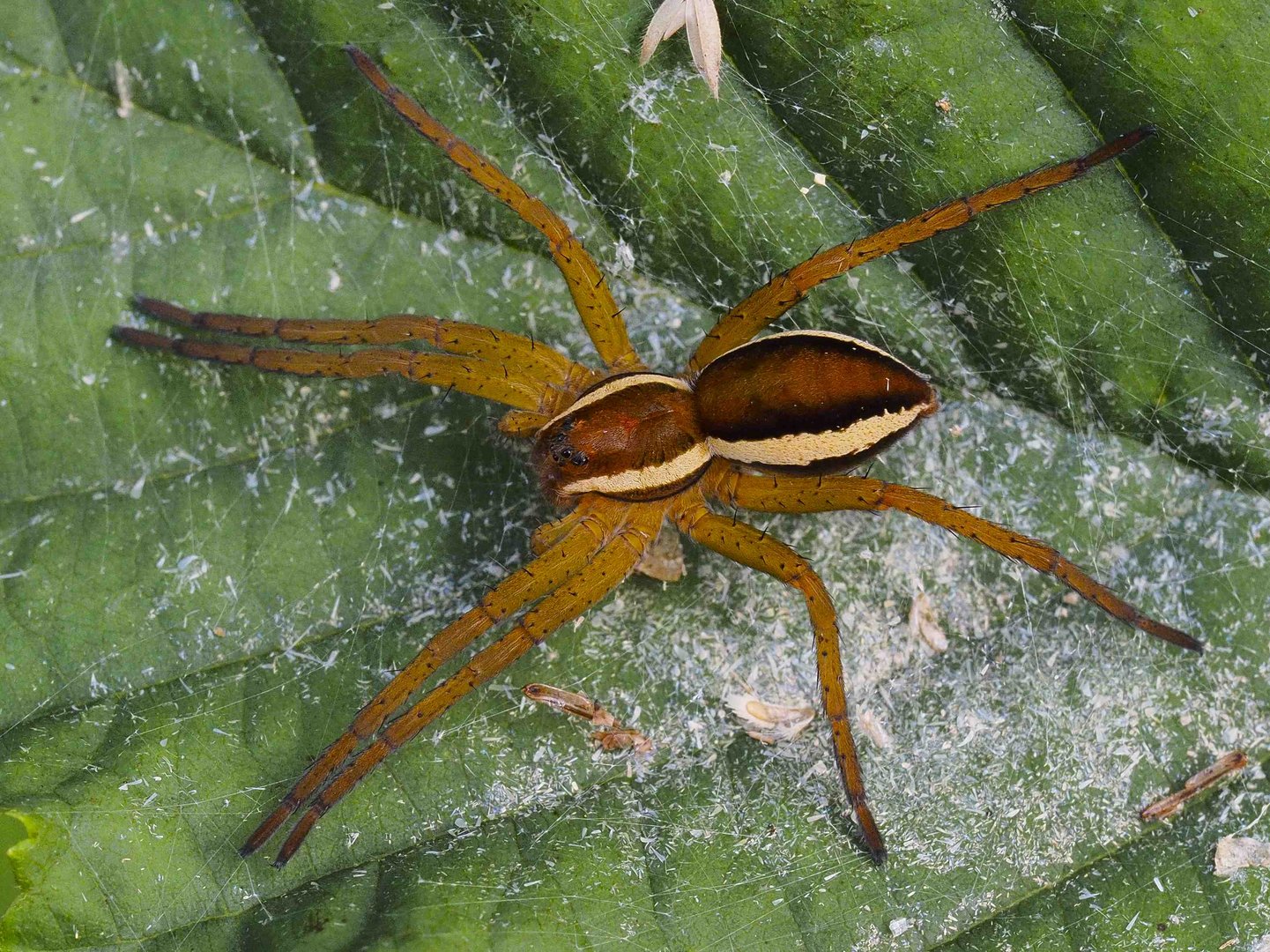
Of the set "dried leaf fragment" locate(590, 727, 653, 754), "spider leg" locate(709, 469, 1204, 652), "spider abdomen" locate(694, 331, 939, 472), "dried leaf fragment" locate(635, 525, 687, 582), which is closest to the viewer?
"spider abdomen" locate(694, 331, 939, 472)

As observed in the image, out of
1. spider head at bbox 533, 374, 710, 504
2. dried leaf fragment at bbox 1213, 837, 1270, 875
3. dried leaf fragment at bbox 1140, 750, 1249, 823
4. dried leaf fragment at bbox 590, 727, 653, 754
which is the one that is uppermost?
spider head at bbox 533, 374, 710, 504

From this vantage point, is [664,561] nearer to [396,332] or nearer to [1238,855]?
[396,332]

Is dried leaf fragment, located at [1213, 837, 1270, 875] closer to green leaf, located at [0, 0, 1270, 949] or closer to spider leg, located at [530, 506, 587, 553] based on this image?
green leaf, located at [0, 0, 1270, 949]

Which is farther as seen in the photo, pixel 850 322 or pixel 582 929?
pixel 850 322

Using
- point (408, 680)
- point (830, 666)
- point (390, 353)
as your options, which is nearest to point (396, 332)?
point (390, 353)

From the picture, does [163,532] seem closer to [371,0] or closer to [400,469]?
[400,469]

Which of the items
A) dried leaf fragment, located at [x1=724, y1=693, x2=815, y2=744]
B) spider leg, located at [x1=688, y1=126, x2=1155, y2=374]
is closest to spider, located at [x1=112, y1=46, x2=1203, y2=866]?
spider leg, located at [x1=688, y1=126, x2=1155, y2=374]

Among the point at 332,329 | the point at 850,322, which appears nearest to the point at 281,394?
the point at 332,329
